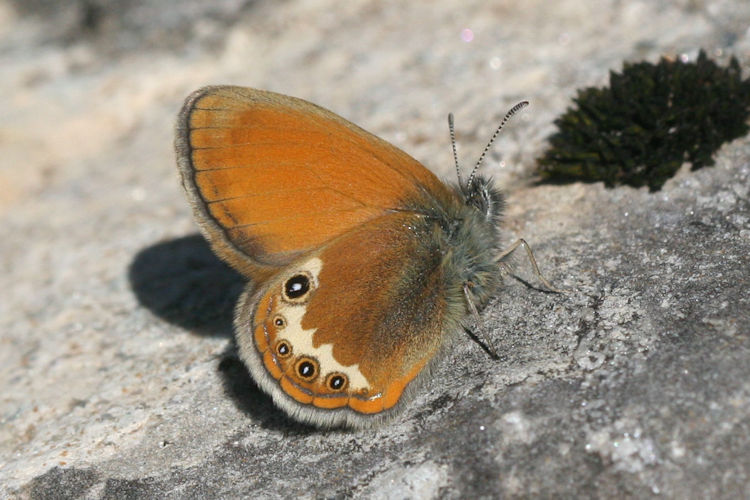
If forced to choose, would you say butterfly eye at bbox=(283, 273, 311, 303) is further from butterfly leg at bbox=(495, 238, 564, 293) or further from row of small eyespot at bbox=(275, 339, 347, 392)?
butterfly leg at bbox=(495, 238, 564, 293)

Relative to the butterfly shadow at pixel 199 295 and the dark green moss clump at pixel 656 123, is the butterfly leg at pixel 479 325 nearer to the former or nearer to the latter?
the butterfly shadow at pixel 199 295

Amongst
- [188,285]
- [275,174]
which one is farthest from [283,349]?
[188,285]

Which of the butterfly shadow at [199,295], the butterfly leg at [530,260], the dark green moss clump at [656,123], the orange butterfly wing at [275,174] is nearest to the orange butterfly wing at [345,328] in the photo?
the orange butterfly wing at [275,174]

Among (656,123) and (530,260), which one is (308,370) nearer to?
(530,260)

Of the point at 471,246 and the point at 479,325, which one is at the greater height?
the point at 471,246

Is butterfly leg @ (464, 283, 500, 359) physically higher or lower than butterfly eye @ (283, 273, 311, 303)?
lower

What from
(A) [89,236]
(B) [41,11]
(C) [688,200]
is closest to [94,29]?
(B) [41,11]

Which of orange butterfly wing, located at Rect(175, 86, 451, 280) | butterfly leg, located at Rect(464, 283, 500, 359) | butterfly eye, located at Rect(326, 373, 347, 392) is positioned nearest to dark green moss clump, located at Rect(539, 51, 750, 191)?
butterfly leg, located at Rect(464, 283, 500, 359)
